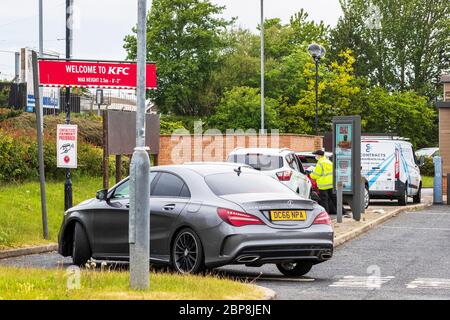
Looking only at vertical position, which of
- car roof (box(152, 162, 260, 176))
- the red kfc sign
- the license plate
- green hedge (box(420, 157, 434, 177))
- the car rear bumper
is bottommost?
green hedge (box(420, 157, 434, 177))

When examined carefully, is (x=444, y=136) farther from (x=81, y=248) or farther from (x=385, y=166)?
(x=81, y=248)

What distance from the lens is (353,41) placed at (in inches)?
3501

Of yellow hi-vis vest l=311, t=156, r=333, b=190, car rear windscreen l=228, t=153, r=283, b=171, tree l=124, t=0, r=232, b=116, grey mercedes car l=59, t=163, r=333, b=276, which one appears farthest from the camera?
tree l=124, t=0, r=232, b=116

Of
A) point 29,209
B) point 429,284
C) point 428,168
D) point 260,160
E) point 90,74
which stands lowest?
point 428,168

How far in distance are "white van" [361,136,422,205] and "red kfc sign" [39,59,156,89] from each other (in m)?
11.2

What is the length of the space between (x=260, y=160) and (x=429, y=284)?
11.8 meters

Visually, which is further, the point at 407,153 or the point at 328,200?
the point at 407,153

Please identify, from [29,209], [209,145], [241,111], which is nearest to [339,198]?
[29,209]

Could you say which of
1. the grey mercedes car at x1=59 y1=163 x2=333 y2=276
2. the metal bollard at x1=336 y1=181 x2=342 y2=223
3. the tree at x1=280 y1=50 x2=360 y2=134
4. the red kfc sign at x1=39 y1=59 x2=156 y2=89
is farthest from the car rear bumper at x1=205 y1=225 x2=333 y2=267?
the tree at x1=280 y1=50 x2=360 y2=134

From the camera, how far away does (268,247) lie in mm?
13562

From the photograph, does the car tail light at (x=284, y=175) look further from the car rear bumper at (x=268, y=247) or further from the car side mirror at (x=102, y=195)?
the car rear bumper at (x=268, y=247)

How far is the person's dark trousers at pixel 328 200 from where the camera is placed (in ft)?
89.0

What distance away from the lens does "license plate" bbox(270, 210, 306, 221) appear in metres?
13.8

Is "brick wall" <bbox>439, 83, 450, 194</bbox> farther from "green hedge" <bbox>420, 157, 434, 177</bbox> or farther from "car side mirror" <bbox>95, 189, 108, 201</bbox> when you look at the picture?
"car side mirror" <bbox>95, 189, 108, 201</bbox>
